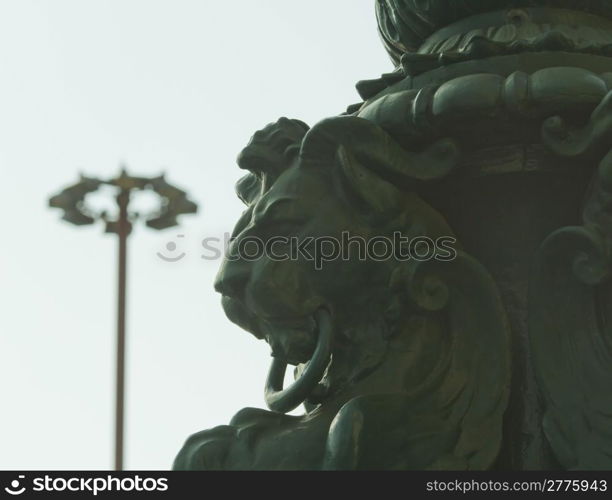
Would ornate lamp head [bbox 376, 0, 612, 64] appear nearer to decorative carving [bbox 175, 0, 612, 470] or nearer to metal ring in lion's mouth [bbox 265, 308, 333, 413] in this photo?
decorative carving [bbox 175, 0, 612, 470]

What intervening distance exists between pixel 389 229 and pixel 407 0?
2.88ft

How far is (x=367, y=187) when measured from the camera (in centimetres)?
425

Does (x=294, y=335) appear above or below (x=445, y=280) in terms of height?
below

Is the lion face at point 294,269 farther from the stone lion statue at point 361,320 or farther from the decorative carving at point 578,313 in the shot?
the decorative carving at point 578,313

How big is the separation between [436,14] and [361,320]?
1.02m

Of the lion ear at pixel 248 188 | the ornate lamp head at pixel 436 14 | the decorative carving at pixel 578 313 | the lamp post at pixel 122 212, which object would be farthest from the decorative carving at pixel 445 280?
the lamp post at pixel 122 212

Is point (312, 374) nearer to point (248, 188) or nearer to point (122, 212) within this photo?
point (248, 188)

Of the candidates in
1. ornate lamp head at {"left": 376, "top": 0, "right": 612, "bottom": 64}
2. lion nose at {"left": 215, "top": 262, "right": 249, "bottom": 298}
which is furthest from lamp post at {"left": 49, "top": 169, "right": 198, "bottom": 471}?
lion nose at {"left": 215, "top": 262, "right": 249, "bottom": 298}

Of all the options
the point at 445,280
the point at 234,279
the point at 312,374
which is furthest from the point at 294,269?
the point at 445,280

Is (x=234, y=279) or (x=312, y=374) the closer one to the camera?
(x=312, y=374)

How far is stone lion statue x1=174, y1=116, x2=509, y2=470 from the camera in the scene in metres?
4.03

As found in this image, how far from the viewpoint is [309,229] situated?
4246mm

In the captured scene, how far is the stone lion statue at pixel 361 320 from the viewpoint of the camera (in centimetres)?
403

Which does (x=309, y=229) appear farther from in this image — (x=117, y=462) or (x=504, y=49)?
(x=117, y=462)
